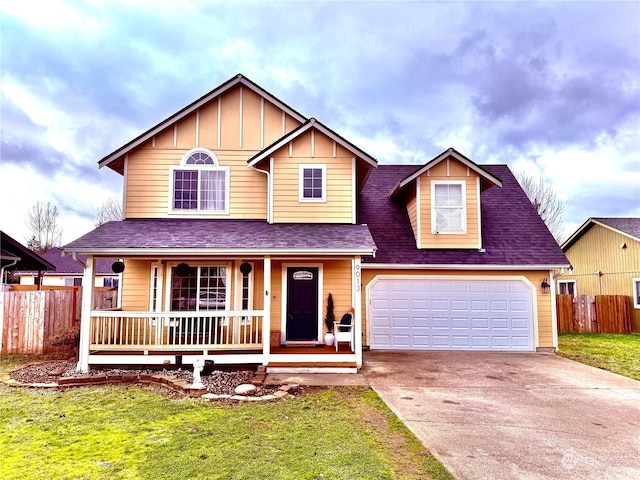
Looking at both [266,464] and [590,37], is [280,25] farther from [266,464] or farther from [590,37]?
[266,464]

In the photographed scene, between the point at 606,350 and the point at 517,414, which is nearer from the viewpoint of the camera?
the point at 517,414

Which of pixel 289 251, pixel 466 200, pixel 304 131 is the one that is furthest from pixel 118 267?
pixel 466 200

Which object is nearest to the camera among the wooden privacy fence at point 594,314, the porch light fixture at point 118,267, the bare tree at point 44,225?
the porch light fixture at point 118,267

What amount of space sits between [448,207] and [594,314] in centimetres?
1072

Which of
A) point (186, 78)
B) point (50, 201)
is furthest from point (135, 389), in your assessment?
point (50, 201)

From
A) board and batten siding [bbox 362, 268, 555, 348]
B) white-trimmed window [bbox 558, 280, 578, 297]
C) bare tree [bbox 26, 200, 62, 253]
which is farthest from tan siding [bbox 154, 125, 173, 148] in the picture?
bare tree [bbox 26, 200, 62, 253]

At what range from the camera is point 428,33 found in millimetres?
13758

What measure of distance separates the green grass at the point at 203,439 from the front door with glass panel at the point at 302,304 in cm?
374

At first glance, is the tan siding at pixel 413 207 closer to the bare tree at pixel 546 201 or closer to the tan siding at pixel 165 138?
the tan siding at pixel 165 138

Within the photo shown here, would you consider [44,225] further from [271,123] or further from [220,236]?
[220,236]

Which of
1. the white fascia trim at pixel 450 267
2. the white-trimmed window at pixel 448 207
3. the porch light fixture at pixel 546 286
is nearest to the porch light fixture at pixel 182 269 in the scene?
the white fascia trim at pixel 450 267

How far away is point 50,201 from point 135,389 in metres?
41.3

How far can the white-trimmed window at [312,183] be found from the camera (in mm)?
10891

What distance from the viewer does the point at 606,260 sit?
760 inches
